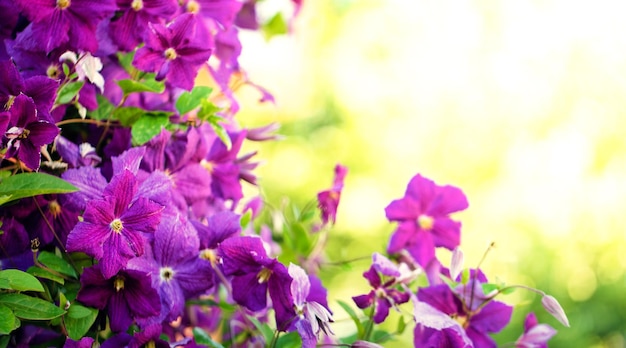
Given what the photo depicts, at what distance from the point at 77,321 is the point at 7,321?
6 cm

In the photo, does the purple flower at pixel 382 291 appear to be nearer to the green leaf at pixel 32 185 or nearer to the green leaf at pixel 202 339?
the green leaf at pixel 202 339

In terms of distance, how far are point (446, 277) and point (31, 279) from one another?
370 mm

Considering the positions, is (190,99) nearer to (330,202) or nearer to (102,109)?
(102,109)

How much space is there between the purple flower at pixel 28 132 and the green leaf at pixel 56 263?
7 cm

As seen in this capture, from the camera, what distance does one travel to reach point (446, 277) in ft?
2.39

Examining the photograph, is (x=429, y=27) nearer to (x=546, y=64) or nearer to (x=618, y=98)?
(x=546, y=64)

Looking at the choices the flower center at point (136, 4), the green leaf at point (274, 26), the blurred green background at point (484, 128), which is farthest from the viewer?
the blurred green background at point (484, 128)

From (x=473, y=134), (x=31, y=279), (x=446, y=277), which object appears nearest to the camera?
(x=31, y=279)

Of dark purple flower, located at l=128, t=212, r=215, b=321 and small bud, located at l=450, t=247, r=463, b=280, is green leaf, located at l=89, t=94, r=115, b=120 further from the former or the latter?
small bud, located at l=450, t=247, r=463, b=280

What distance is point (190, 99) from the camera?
0.67m

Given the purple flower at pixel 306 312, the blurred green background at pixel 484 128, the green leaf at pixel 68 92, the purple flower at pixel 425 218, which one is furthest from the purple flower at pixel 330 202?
the blurred green background at pixel 484 128

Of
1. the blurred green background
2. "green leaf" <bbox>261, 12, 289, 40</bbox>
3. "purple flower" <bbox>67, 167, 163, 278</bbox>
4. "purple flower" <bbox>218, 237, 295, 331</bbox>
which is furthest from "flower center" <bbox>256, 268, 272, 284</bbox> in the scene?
the blurred green background

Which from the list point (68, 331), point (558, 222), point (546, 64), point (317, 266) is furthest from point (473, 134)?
point (68, 331)

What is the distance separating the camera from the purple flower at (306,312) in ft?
1.92
